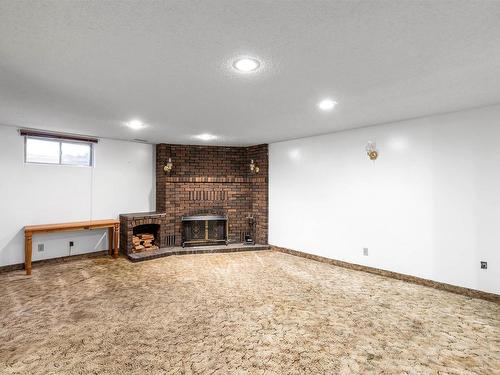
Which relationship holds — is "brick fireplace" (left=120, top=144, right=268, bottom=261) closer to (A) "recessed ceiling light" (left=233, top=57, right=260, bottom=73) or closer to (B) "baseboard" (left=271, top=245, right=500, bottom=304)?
(B) "baseboard" (left=271, top=245, right=500, bottom=304)

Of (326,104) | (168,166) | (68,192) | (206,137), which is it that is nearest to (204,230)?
(168,166)

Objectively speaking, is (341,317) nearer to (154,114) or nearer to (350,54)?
(350,54)

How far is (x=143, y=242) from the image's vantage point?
5.65 metres

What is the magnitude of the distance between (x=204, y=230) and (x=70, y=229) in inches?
97.8

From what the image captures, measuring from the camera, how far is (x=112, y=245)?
214 inches

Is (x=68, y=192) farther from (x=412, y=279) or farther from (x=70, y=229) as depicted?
(x=412, y=279)

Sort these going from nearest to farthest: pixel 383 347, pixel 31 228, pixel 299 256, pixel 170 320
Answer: pixel 383 347, pixel 170 320, pixel 31 228, pixel 299 256

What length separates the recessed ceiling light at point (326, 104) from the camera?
3074 mm

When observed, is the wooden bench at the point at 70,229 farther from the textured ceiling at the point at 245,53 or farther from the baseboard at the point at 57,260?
the textured ceiling at the point at 245,53

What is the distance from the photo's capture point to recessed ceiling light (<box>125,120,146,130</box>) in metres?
4.02

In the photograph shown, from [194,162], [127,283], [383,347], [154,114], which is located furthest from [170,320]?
[194,162]

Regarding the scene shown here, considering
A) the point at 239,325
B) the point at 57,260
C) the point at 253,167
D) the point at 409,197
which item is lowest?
the point at 239,325

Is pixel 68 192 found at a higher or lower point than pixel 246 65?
lower

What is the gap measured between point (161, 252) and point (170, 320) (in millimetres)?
2780
